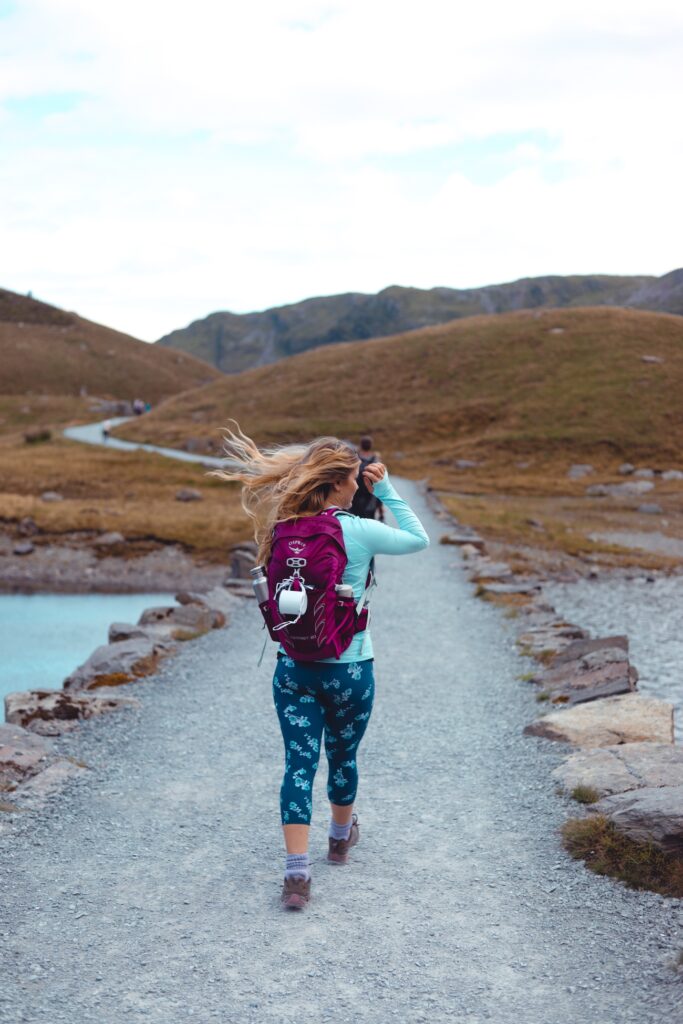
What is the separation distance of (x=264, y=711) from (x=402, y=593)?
10.7 metres

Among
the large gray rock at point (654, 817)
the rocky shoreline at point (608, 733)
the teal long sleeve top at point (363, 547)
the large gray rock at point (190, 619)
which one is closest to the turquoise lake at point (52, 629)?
the large gray rock at point (190, 619)

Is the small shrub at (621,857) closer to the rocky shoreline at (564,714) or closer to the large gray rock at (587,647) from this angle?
the rocky shoreline at (564,714)

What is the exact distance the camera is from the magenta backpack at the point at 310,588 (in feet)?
20.3

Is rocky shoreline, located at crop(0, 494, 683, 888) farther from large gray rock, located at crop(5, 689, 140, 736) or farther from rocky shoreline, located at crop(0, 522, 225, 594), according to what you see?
rocky shoreline, located at crop(0, 522, 225, 594)

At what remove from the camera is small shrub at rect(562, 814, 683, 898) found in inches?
274

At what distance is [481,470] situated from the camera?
7319cm

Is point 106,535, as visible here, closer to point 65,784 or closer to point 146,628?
point 146,628

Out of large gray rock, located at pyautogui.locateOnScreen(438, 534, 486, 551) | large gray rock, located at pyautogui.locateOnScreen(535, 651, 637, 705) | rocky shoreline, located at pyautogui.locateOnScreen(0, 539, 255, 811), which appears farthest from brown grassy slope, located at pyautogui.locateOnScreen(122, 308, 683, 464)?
large gray rock, located at pyautogui.locateOnScreen(535, 651, 637, 705)

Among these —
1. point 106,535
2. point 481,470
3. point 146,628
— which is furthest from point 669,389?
point 146,628

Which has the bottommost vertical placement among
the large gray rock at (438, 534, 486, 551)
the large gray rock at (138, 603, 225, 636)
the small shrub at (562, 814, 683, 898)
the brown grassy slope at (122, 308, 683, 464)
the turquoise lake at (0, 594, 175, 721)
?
the turquoise lake at (0, 594, 175, 721)

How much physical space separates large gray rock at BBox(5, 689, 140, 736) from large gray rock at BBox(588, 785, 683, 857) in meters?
6.59

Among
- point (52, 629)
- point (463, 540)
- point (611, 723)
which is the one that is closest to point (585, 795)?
point (611, 723)

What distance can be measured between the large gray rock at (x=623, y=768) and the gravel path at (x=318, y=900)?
305mm

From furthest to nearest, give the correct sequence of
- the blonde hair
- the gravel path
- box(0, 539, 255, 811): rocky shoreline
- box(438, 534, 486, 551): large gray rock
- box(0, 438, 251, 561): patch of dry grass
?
1. box(0, 438, 251, 561): patch of dry grass
2. box(438, 534, 486, 551): large gray rock
3. box(0, 539, 255, 811): rocky shoreline
4. the blonde hair
5. the gravel path
